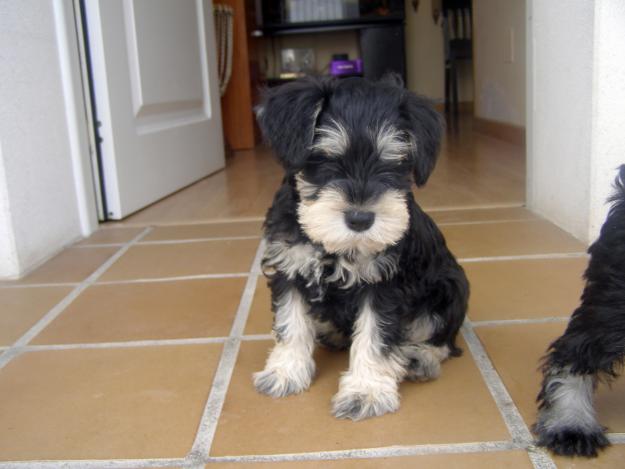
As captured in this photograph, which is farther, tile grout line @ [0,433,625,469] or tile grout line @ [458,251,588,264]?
tile grout line @ [458,251,588,264]

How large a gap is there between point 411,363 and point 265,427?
0.48 metres

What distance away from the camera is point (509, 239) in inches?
125

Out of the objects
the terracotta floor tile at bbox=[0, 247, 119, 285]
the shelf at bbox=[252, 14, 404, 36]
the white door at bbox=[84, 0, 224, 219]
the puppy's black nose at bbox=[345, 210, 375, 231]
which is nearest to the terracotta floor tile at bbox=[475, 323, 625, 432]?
the puppy's black nose at bbox=[345, 210, 375, 231]

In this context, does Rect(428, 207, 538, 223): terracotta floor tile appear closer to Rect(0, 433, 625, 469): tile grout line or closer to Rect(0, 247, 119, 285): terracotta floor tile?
Rect(0, 247, 119, 285): terracotta floor tile

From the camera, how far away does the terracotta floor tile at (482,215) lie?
3551 mm

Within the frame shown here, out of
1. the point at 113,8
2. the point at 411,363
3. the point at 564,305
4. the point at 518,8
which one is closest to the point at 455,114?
the point at 518,8

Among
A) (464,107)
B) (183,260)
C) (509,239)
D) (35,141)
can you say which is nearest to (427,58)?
(464,107)

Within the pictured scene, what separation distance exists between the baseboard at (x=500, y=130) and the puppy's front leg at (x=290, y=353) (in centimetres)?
460

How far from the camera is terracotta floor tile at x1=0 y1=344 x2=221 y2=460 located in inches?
63.0

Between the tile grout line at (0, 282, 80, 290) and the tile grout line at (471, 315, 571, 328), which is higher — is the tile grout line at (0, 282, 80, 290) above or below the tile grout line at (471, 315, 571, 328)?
above

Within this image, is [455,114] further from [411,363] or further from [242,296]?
[411,363]

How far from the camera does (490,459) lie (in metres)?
1.48

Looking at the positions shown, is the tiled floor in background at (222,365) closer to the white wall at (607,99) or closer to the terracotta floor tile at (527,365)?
the terracotta floor tile at (527,365)

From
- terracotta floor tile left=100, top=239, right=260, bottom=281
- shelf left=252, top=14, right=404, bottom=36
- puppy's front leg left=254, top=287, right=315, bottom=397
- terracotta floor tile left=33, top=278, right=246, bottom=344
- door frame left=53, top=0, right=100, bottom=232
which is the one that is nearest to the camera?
puppy's front leg left=254, top=287, right=315, bottom=397
